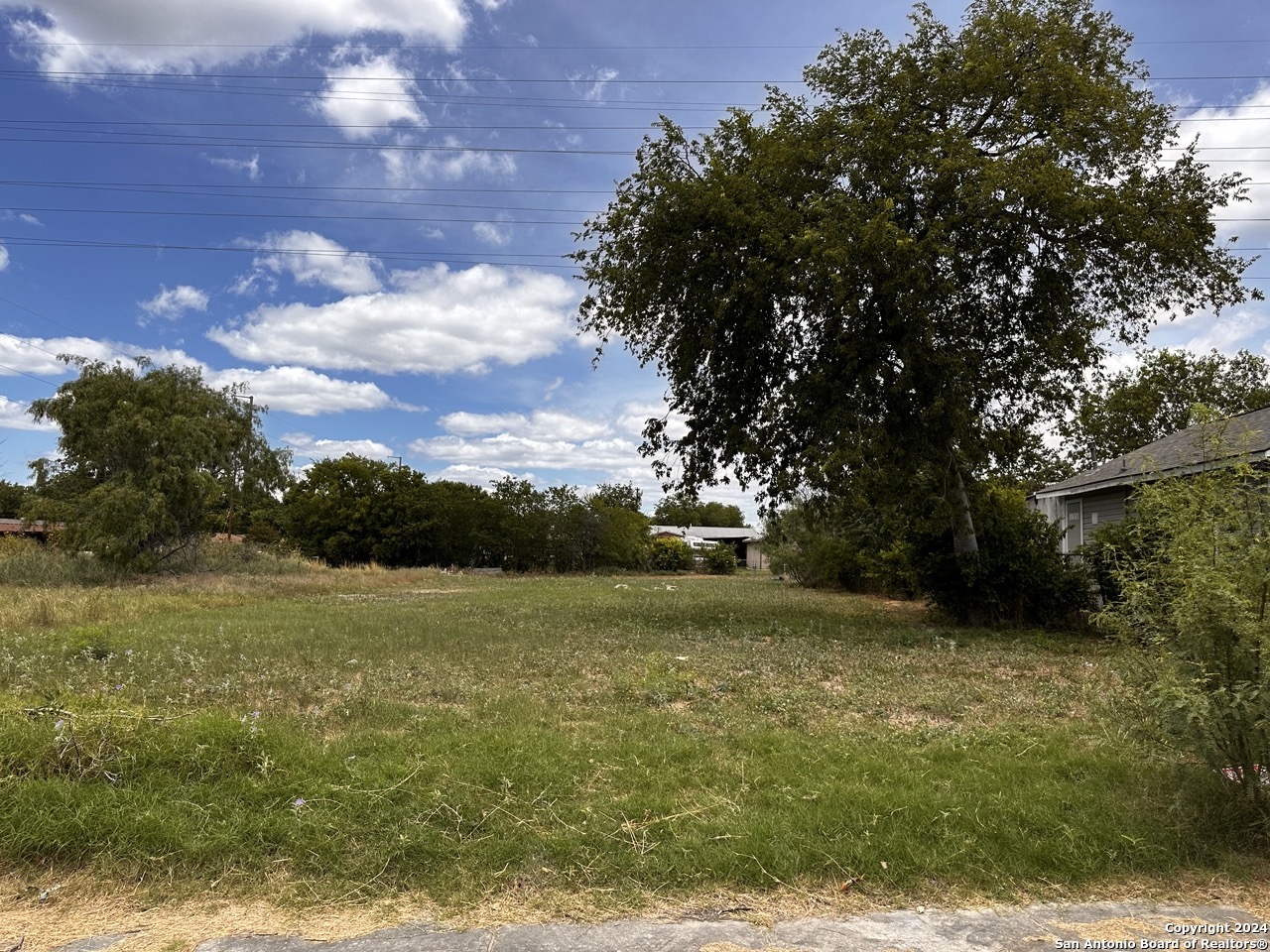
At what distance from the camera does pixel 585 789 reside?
4352 mm

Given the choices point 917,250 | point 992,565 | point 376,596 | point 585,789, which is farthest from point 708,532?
point 585,789

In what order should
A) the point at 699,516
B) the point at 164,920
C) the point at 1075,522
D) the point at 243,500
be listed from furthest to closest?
the point at 699,516 → the point at 243,500 → the point at 1075,522 → the point at 164,920

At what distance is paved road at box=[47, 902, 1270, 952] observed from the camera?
114 inches

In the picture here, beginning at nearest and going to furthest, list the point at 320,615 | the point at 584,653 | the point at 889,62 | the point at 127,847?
1. the point at 127,847
2. the point at 584,653
3. the point at 889,62
4. the point at 320,615

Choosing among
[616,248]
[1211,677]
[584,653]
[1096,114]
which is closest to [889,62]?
[1096,114]

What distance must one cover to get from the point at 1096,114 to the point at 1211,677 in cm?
1225

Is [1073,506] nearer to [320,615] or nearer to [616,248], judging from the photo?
[616,248]

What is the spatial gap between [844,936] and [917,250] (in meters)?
10.5

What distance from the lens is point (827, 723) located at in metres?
6.01

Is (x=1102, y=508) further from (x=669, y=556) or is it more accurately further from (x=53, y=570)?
(x=669, y=556)

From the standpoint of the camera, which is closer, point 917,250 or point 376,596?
point 917,250

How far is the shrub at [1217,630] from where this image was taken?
11.7 feet

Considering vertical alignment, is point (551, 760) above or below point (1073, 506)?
below

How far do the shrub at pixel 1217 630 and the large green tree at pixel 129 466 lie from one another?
25.7m
